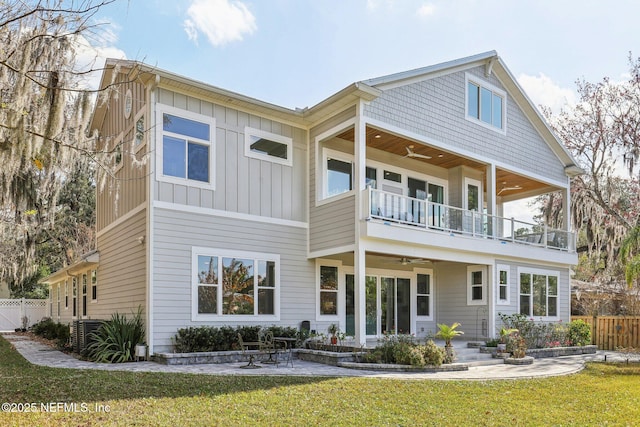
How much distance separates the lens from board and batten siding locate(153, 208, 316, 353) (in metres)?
12.1

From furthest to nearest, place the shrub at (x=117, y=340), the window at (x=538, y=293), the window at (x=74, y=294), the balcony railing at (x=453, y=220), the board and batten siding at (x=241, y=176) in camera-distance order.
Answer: the window at (x=74, y=294)
the window at (x=538, y=293)
the balcony railing at (x=453, y=220)
the board and batten siding at (x=241, y=176)
the shrub at (x=117, y=340)

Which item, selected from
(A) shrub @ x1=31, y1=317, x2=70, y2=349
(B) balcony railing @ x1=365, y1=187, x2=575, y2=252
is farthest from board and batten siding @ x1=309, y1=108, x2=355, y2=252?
(A) shrub @ x1=31, y1=317, x2=70, y2=349

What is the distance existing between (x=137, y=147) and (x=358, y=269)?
6264 mm

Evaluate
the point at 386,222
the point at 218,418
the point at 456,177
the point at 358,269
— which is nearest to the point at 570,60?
the point at 456,177

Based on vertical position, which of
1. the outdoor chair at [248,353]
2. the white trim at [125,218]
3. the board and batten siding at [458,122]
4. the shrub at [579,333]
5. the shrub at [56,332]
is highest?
the board and batten siding at [458,122]

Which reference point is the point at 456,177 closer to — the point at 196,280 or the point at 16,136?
the point at 196,280

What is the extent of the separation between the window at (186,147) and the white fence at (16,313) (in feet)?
70.4

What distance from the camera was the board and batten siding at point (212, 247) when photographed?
1212 centimetres

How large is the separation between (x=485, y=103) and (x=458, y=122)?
A: 1.92 m

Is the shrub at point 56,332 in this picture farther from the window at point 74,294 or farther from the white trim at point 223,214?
the white trim at point 223,214

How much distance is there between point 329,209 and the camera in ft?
46.4

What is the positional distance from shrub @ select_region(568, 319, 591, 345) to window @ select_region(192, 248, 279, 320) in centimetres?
962

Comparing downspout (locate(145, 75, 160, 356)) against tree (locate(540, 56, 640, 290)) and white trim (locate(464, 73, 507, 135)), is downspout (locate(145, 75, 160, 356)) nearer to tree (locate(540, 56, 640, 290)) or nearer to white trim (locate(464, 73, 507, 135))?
white trim (locate(464, 73, 507, 135))

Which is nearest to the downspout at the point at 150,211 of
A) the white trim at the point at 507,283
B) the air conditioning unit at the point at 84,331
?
the air conditioning unit at the point at 84,331
